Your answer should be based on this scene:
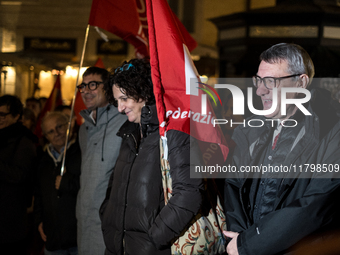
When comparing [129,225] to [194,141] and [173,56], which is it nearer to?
[194,141]

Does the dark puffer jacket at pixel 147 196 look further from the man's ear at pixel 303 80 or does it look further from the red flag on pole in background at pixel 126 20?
the red flag on pole in background at pixel 126 20

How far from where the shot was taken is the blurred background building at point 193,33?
640 cm

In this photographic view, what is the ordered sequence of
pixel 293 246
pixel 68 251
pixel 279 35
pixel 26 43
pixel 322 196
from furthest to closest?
pixel 26 43
pixel 279 35
pixel 68 251
pixel 293 246
pixel 322 196

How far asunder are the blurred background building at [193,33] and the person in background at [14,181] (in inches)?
183

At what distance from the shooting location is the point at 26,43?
12.6 metres

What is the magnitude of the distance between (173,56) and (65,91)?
1187 centimetres

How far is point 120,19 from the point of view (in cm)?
345

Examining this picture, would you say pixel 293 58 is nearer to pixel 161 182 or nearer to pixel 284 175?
pixel 284 175

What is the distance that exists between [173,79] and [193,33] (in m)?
12.6

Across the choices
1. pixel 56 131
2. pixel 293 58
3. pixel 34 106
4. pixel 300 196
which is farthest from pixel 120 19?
pixel 34 106

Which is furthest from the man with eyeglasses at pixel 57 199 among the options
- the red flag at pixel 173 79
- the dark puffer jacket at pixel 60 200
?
the red flag at pixel 173 79

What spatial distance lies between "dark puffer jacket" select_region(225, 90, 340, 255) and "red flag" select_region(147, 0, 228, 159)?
0.42 meters

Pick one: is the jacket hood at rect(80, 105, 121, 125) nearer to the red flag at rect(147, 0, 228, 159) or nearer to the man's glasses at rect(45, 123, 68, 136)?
the man's glasses at rect(45, 123, 68, 136)

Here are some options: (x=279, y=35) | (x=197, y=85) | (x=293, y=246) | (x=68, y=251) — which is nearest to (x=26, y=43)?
(x=279, y=35)
